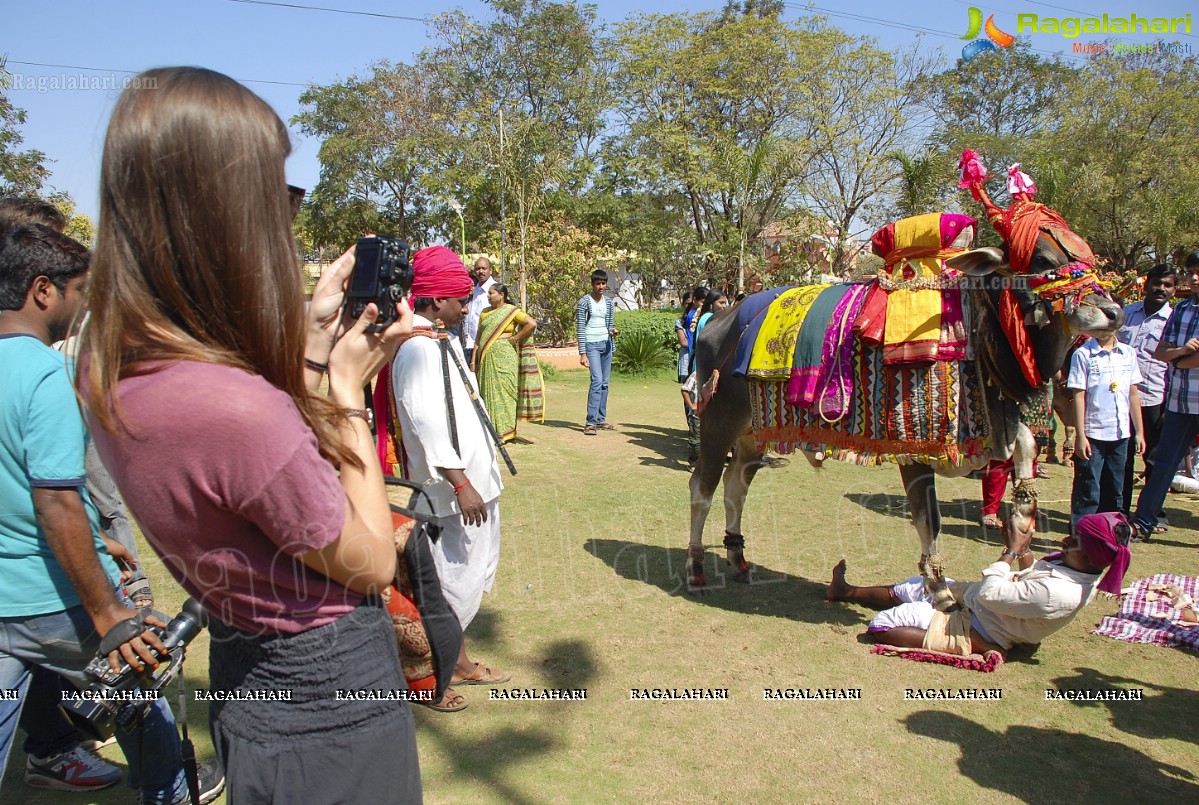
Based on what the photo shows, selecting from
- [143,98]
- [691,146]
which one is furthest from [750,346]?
[691,146]

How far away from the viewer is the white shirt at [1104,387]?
5.96 m

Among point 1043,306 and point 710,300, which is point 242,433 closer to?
point 1043,306

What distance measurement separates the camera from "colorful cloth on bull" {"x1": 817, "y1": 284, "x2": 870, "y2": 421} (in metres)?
4.46

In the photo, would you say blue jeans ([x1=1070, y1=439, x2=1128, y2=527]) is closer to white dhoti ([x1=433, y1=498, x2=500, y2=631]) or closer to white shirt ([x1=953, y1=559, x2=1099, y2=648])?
white shirt ([x1=953, y1=559, x2=1099, y2=648])

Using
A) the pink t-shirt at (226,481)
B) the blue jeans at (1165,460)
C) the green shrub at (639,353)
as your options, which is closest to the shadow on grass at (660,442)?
the blue jeans at (1165,460)

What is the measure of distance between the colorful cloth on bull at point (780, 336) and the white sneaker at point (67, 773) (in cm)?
377

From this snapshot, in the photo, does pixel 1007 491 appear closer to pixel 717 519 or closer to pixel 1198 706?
pixel 717 519

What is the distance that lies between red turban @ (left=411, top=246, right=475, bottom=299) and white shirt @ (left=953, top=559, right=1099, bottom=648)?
3101 millimetres

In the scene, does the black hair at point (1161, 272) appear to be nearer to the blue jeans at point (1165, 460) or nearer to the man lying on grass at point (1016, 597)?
the blue jeans at point (1165, 460)

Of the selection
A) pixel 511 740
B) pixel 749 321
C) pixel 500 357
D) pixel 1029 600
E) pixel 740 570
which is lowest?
pixel 511 740

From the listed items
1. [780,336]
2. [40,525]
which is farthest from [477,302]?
[40,525]

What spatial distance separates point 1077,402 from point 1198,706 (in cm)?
278

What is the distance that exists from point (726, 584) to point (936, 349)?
2.17 metres

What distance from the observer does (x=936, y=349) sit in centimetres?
418
